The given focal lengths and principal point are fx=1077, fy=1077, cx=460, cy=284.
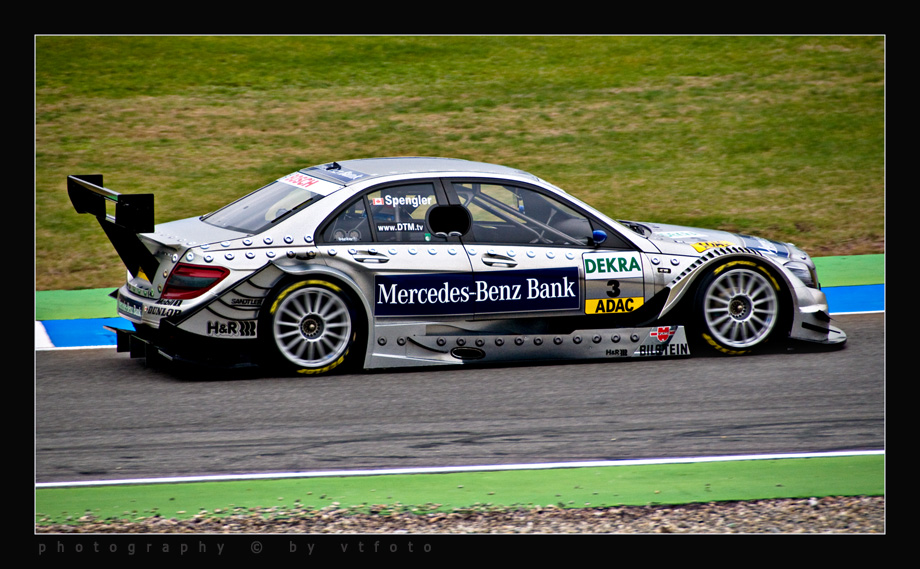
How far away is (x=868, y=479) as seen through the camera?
229 inches

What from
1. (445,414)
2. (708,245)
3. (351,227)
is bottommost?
(445,414)

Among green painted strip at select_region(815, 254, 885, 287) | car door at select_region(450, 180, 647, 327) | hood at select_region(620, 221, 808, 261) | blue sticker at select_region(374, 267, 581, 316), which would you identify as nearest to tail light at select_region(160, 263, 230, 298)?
blue sticker at select_region(374, 267, 581, 316)

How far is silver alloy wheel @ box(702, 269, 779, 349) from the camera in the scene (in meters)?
8.22

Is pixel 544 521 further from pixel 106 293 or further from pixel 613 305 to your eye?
pixel 106 293

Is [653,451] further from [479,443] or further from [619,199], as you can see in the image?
[619,199]

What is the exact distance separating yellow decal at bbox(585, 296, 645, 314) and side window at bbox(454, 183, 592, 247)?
0.45 metres

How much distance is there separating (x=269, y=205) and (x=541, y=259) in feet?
6.77

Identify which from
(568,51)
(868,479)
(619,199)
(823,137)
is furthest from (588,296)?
(568,51)

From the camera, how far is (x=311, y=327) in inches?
302

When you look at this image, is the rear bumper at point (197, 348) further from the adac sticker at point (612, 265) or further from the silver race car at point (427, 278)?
the adac sticker at point (612, 265)

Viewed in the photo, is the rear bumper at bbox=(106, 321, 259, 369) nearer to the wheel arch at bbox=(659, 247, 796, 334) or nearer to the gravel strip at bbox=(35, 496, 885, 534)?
the gravel strip at bbox=(35, 496, 885, 534)

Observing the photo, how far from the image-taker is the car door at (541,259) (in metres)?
7.87

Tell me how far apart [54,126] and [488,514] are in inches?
528

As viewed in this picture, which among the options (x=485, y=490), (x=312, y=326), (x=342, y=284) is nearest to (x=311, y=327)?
(x=312, y=326)
